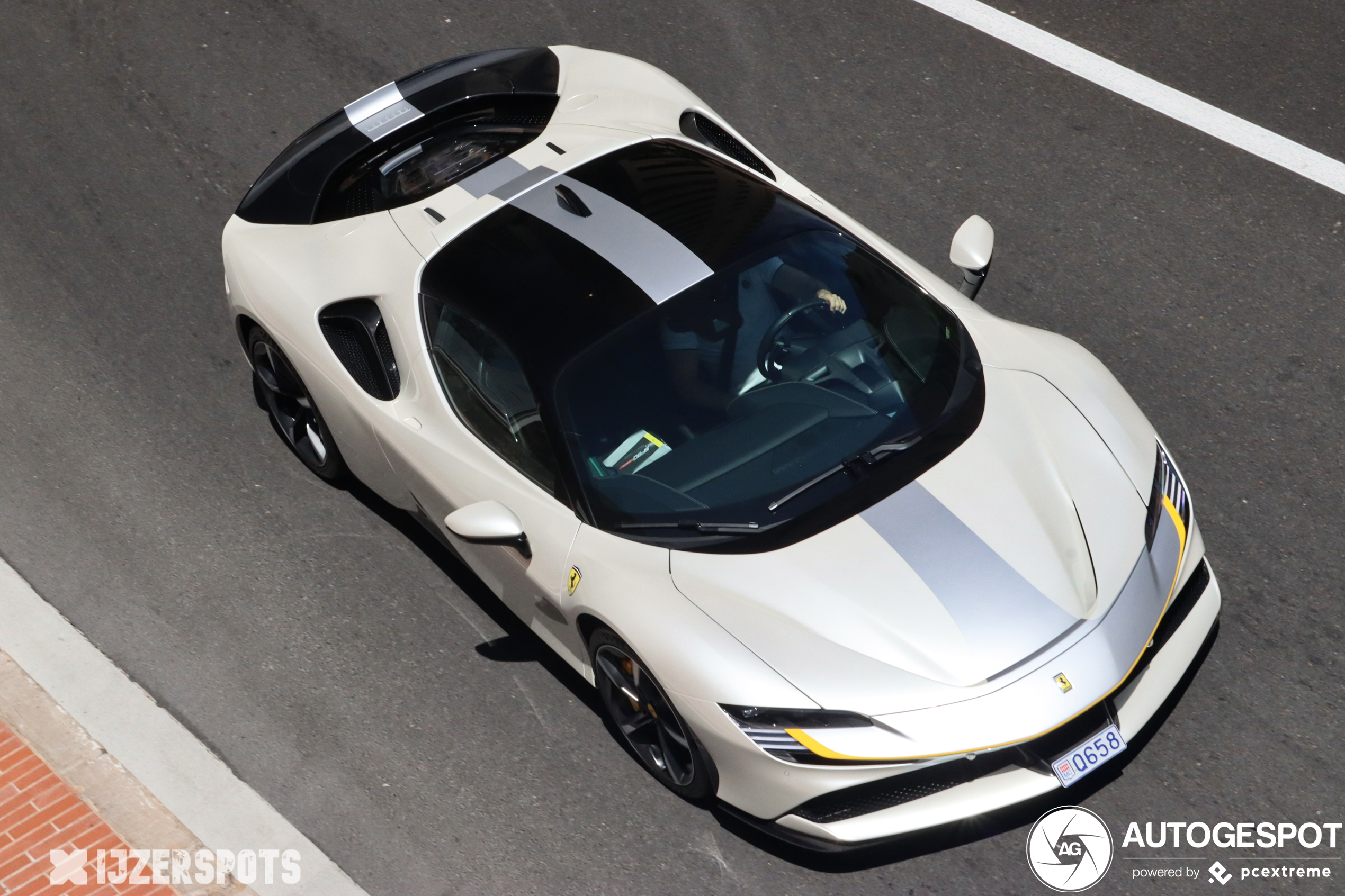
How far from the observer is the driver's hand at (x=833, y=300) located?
4.36m

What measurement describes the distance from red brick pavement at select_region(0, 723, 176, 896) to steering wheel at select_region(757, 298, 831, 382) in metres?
2.65

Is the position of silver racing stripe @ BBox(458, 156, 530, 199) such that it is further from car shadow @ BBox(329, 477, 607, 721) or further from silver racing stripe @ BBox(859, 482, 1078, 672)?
silver racing stripe @ BBox(859, 482, 1078, 672)

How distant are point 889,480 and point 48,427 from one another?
3.91m

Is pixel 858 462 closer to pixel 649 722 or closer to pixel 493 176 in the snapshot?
pixel 649 722

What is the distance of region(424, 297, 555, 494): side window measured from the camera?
13.7ft

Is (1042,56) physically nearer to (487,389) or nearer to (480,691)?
(487,389)

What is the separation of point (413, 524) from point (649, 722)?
160 cm

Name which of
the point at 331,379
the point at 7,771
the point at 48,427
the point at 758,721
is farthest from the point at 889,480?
the point at 48,427

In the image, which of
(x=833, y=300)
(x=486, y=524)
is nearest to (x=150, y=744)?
(x=486, y=524)

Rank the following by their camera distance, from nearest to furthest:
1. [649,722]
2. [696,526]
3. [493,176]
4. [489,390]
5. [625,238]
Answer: [696,526]
[649,722]
[489,390]
[625,238]
[493,176]

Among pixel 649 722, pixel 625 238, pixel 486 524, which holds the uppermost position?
pixel 625 238

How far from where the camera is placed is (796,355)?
426 centimetres

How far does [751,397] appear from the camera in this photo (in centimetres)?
416

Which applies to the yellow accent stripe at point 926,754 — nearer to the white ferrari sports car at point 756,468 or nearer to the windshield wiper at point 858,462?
the white ferrari sports car at point 756,468
